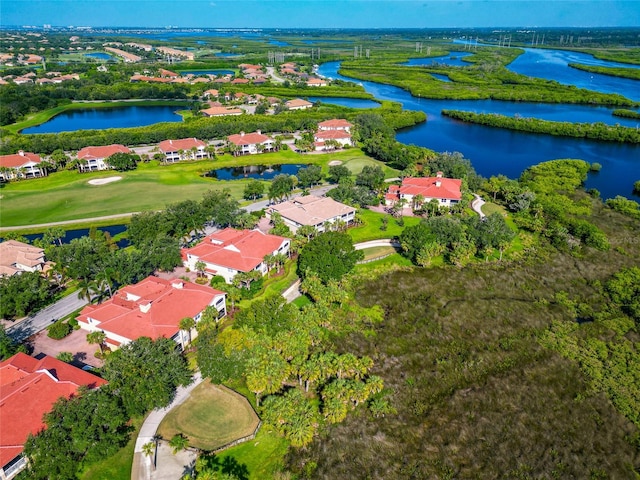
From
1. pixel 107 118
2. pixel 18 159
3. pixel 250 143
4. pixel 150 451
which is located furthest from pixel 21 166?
pixel 150 451

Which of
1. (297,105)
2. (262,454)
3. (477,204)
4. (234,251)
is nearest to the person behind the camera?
(262,454)

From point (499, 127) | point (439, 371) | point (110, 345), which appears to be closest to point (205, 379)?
point (110, 345)

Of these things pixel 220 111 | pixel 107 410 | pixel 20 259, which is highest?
pixel 220 111

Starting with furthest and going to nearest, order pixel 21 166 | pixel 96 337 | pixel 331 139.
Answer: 1. pixel 331 139
2. pixel 21 166
3. pixel 96 337

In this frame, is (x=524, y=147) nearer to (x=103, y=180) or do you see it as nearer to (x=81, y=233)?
(x=103, y=180)

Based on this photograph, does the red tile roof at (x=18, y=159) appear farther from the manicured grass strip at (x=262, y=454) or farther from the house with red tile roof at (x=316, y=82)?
the house with red tile roof at (x=316, y=82)

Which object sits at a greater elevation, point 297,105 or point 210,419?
point 297,105
